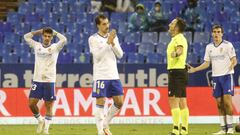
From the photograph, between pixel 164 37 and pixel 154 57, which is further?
pixel 164 37

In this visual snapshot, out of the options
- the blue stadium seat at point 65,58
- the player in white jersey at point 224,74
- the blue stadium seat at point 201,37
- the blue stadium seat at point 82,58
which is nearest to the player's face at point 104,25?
the player in white jersey at point 224,74

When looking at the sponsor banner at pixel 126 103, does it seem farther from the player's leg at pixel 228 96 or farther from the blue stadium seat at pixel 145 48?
the player's leg at pixel 228 96

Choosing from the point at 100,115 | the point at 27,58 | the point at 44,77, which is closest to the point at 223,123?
the point at 100,115

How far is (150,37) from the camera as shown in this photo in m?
26.0

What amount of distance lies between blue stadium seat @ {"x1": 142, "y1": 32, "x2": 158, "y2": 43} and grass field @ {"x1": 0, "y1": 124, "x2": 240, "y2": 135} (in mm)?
6268

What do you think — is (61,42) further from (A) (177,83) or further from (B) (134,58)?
(B) (134,58)

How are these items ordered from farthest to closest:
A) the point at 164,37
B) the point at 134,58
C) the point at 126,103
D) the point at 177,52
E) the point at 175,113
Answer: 1. the point at 164,37
2. the point at 134,58
3. the point at 126,103
4. the point at 175,113
5. the point at 177,52

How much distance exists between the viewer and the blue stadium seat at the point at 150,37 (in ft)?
85.1

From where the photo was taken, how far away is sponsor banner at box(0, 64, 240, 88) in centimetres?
2297

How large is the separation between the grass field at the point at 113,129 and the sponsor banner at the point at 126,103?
1.22 meters

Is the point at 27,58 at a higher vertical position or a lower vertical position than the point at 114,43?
lower

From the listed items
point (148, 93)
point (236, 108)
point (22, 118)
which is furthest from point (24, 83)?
point (236, 108)

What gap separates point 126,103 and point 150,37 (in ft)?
16.7

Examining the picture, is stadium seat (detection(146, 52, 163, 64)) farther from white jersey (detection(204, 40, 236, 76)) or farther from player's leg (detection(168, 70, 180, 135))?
player's leg (detection(168, 70, 180, 135))
